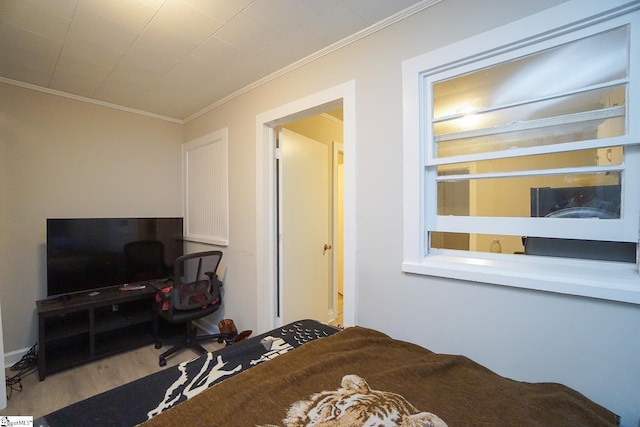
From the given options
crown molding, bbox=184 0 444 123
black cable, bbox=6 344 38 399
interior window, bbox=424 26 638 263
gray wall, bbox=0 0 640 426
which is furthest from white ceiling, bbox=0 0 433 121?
black cable, bbox=6 344 38 399

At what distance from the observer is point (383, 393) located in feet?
3.04

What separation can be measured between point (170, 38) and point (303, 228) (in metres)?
1.76

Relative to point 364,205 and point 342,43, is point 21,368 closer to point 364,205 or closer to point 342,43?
point 364,205

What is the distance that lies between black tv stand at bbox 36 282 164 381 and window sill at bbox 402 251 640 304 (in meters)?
2.58

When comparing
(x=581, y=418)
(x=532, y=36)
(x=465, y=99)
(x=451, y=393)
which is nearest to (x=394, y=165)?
(x=465, y=99)

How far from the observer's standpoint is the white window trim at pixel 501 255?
987 millimetres

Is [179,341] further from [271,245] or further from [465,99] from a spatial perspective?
[465,99]

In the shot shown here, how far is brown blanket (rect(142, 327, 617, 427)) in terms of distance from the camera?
82 cm

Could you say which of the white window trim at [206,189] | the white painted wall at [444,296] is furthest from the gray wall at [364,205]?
the white window trim at [206,189]

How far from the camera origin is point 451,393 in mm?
938

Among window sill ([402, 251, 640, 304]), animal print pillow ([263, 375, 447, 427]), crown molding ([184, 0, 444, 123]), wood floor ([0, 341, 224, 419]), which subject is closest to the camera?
animal print pillow ([263, 375, 447, 427])

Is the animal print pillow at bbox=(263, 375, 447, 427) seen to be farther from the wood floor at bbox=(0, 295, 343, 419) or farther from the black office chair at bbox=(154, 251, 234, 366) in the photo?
the wood floor at bbox=(0, 295, 343, 419)

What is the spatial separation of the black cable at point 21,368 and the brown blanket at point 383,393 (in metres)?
2.24

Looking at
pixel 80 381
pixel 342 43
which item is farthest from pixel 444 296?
pixel 80 381
